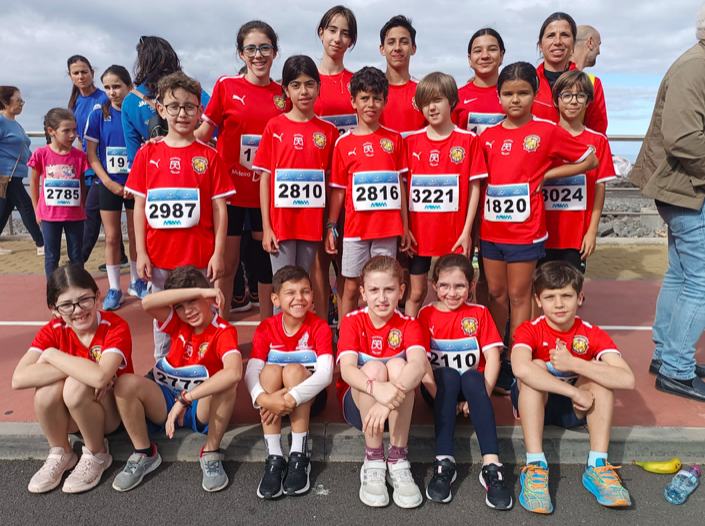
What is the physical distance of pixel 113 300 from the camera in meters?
5.39

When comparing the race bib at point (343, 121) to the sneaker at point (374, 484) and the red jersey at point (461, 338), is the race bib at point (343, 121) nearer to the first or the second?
the red jersey at point (461, 338)

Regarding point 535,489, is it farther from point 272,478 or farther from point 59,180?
point 59,180

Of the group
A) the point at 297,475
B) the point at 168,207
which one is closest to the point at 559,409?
the point at 297,475

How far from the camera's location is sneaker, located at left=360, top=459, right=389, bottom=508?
8.43 ft

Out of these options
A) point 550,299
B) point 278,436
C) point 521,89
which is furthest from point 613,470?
point 521,89

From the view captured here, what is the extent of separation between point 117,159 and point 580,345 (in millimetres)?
4347

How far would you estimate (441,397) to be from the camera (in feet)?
9.21

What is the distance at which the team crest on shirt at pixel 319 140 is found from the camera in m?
3.60

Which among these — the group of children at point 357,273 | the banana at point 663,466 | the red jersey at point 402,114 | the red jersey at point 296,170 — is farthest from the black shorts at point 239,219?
the banana at point 663,466

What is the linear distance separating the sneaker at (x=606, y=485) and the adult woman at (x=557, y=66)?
95.3 inches

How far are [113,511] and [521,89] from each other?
3.26 meters

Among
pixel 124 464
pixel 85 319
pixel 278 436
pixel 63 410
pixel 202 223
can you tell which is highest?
pixel 202 223

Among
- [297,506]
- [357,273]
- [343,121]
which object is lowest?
[297,506]

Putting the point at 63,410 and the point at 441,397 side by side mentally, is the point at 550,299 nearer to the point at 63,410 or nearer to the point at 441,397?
the point at 441,397
